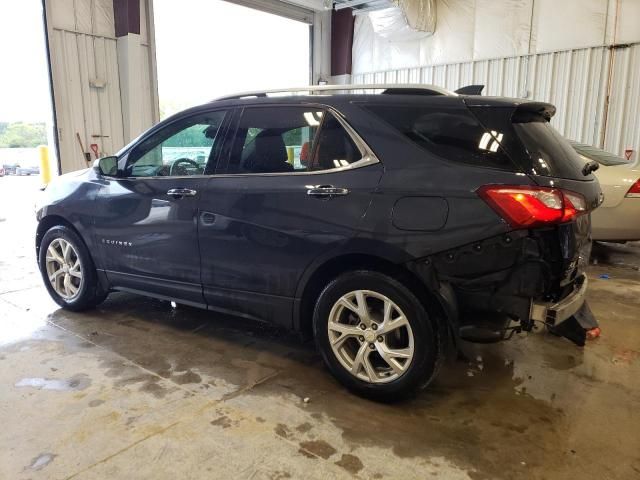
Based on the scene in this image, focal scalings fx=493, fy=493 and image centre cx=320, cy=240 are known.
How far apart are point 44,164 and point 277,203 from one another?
857cm

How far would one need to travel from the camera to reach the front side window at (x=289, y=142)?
264 centimetres

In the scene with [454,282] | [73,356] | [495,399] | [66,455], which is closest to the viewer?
[66,455]

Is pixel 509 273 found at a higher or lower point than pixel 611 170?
lower

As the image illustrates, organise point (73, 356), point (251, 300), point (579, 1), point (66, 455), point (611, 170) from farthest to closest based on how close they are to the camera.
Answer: point (579, 1) → point (611, 170) → point (73, 356) → point (251, 300) → point (66, 455)

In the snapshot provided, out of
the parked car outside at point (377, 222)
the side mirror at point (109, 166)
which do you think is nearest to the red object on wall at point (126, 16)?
the side mirror at point (109, 166)

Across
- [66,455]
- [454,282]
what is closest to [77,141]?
[66,455]

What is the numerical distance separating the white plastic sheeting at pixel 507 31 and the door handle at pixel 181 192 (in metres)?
7.80

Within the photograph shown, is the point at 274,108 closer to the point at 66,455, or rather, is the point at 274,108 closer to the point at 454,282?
the point at 454,282

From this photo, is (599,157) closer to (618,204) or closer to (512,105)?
(618,204)

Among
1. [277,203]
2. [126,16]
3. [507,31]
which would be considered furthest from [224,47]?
[277,203]

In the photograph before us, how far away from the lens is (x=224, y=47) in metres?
10.6

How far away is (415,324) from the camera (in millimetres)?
2377

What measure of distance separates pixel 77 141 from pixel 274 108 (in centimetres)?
661

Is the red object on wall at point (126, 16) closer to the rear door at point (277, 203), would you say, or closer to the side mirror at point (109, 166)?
the side mirror at point (109, 166)
